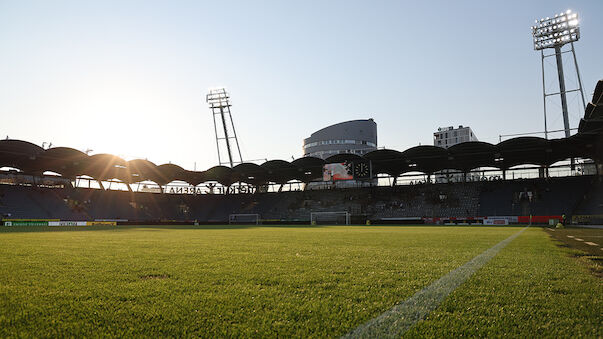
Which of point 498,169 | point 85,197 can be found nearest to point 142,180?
point 85,197

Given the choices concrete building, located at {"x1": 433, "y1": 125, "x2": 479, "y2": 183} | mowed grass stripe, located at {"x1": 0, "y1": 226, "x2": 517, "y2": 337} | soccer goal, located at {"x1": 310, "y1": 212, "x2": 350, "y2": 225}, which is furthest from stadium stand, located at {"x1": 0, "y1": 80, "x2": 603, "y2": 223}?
concrete building, located at {"x1": 433, "y1": 125, "x2": 479, "y2": 183}

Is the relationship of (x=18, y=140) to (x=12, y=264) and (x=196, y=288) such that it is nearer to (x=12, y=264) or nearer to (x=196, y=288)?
(x=12, y=264)

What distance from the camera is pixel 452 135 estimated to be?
116938mm

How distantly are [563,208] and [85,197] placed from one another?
59.1 metres

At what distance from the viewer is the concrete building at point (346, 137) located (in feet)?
318

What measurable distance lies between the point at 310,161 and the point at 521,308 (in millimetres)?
46093

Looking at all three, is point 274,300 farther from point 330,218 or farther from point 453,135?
point 453,135

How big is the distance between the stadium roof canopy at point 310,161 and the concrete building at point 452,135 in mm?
69994

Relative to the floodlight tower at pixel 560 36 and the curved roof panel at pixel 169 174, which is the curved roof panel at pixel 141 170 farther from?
the floodlight tower at pixel 560 36

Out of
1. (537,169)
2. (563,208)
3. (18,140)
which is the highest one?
(18,140)

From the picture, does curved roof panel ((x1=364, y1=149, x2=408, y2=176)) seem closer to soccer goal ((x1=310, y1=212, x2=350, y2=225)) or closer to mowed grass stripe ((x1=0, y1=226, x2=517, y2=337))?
soccer goal ((x1=310, y1=212, x2=350, y2=225))

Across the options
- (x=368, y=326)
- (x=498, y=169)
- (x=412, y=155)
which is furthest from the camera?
(x=498, y=169)

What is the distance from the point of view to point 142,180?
58.2 metres

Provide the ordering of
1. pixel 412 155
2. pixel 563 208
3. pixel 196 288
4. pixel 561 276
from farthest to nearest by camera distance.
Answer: pixel 412 155
pixel 563 208
pixel 561 276
pixel 196 288
